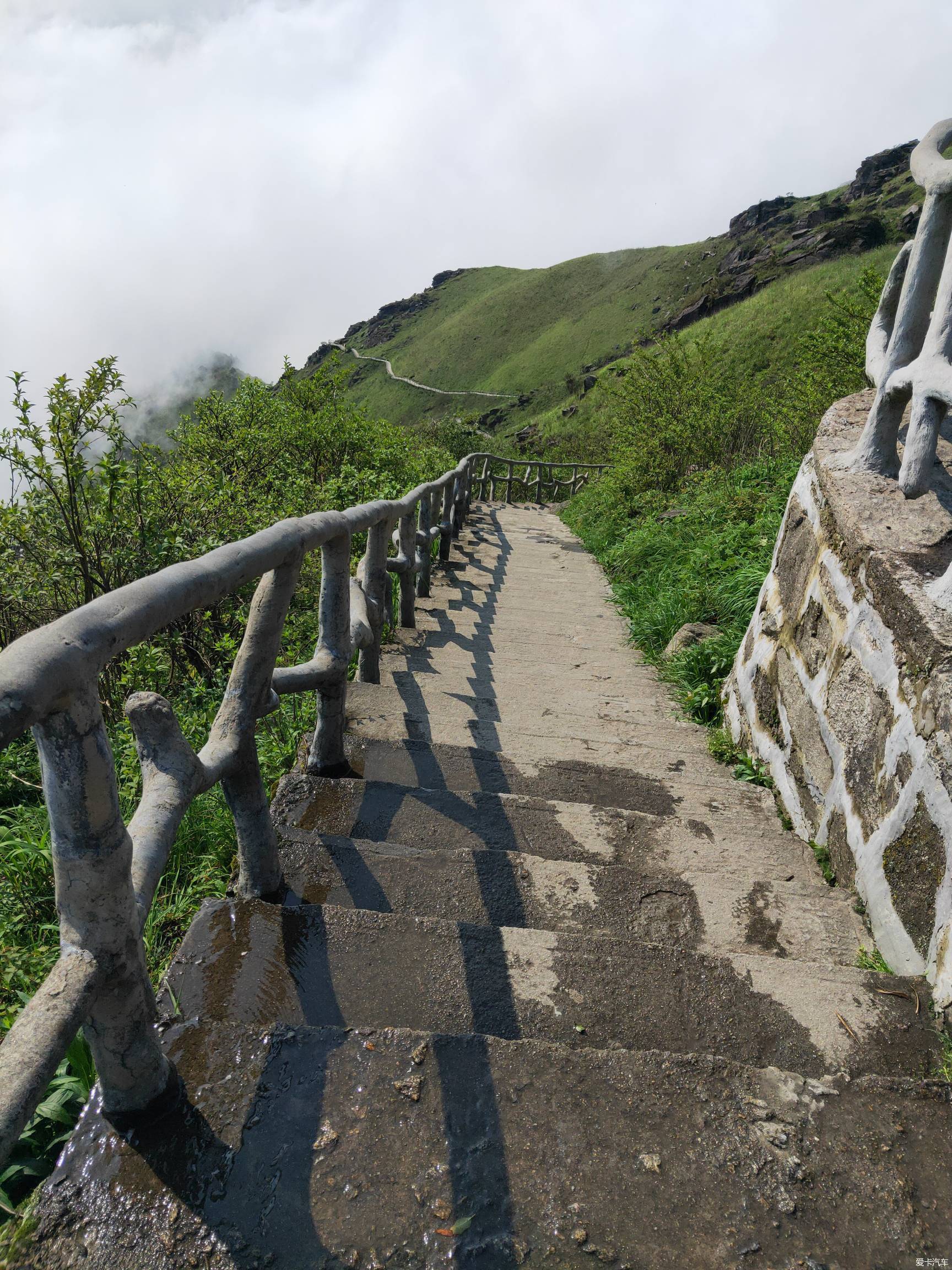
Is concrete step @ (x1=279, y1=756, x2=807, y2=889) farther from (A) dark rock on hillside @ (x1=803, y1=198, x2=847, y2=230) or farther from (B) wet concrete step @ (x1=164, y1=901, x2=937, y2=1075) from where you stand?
(A) dark rock on hillside @ (x1=803, y1=198, x2=847, y2=230)

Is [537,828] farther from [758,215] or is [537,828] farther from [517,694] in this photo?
[758,215]

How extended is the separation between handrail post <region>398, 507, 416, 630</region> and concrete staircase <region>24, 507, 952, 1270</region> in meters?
2.14

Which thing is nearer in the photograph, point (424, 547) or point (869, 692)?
point (869, 692)

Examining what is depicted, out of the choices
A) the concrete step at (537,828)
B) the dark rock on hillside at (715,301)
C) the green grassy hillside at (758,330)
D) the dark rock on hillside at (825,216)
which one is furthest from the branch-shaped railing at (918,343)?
the dark rock on hillside at (825,216)

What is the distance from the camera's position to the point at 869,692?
6.70 ft

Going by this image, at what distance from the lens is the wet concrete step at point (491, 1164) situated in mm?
975

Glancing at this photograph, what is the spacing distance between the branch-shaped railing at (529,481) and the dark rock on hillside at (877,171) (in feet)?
220

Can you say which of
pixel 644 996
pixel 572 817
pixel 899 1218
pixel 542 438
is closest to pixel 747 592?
pixel 572 817

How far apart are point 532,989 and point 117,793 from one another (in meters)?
0.94

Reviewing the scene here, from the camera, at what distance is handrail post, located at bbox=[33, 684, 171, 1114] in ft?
2.92

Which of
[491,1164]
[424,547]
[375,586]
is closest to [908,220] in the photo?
[424,547]

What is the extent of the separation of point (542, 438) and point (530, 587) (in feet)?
106

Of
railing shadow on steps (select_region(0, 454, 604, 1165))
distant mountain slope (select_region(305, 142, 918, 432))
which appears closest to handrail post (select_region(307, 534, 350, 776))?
railing shadow on steps (select_region(0, 454, 604, 1165))

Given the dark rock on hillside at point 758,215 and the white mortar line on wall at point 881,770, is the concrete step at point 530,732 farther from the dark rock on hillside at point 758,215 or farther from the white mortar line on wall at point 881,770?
the dark rock on hillside at point 758,215
